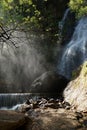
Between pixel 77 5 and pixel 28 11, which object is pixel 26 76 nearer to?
pixel 28 11

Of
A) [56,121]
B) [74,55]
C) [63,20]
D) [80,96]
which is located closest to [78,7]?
[63,20]

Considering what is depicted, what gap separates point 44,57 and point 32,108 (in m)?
12.3

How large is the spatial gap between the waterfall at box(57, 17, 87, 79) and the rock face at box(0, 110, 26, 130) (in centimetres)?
1183

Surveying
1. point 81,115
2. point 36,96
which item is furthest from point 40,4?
point 81,115

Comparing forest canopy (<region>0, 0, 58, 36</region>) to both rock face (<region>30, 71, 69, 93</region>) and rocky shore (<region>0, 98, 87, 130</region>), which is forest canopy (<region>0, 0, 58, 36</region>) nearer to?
rock face (<region>30, 71, 69, 93</region>)

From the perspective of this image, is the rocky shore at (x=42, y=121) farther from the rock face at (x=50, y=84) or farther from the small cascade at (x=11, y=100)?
the rock face at (x=50, y=84)

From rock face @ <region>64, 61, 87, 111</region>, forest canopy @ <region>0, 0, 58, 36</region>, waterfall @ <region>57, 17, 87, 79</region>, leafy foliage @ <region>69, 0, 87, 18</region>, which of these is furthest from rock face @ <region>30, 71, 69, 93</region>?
leafy foliage @ <region>69, 0, 87, 18</region>

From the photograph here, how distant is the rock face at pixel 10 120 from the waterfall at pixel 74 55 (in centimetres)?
1183

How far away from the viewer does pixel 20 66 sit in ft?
73.5

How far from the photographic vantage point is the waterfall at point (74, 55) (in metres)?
19.6

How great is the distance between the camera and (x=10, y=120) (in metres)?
7.20

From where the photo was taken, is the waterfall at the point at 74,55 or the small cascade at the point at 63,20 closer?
the waterfall at the point at 74,55

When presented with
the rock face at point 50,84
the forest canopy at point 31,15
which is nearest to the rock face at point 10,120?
the rock face at point 50,84

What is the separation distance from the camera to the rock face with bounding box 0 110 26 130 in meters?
7.01
